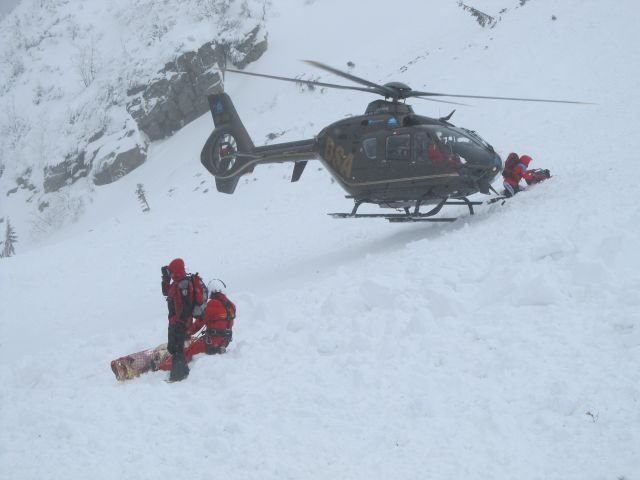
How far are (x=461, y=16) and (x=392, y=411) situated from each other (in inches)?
1213

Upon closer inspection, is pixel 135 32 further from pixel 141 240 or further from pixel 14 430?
pixel 14 430

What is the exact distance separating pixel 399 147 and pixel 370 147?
654mm

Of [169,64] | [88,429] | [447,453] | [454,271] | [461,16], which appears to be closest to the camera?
[447,453]

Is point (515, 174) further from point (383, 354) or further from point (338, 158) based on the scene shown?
point (383, 354)

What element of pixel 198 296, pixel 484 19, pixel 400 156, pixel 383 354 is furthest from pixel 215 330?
pixel 484 19

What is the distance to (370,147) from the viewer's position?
35.8ft

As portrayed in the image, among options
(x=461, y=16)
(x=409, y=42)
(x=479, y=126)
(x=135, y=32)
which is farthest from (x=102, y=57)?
(x=479, y=126)

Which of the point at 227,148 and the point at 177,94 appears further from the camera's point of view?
the point at 177,94

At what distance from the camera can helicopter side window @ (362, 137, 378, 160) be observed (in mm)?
10844

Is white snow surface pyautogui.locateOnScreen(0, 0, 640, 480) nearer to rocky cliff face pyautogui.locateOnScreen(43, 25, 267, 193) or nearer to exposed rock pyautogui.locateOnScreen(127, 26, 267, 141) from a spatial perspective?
rocky cliff face pyautogui.locateOnScreen(43, 25, 267, 193)

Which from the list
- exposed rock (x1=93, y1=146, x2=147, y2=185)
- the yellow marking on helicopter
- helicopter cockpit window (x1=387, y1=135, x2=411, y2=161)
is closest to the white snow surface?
helicopter cockpit window (x1=387, y1=135, x2=411, y2=161)

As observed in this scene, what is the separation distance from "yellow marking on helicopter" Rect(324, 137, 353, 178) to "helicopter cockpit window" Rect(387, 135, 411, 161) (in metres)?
0.91

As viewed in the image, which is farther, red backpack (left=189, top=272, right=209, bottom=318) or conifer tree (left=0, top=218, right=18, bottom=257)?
conifer tree (left=0, top=218, right=18, bottom=257)

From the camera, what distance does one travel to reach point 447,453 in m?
3.95
